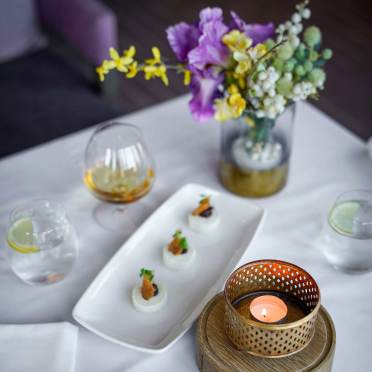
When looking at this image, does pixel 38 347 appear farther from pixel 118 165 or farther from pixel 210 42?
pixel 210 42

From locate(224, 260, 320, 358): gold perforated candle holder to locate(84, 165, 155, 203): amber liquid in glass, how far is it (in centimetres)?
31

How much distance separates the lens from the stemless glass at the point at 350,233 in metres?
0.98

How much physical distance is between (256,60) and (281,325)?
431 mm

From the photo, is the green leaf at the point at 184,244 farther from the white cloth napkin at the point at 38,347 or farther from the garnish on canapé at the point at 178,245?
the white cloth napkin at the point at 38,347

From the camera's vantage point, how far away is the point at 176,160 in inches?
51.5

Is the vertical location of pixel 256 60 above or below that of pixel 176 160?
above

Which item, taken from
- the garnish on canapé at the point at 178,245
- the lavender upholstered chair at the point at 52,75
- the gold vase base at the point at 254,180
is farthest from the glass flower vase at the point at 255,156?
the lavender upholstered chair at the point at 52,75

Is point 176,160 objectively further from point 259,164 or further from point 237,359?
point 237,359

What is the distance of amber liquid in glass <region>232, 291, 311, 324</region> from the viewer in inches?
34.0

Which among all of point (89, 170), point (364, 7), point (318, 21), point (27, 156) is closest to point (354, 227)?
point (89, 170)

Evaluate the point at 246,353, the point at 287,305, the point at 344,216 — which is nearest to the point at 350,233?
the point at 344,216

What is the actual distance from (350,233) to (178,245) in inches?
11.6

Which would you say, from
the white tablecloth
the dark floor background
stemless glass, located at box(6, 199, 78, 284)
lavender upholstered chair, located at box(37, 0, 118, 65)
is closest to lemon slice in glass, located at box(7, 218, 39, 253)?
stemless glass, located at box(6, 199, 78, 284)

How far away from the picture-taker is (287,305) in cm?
88
